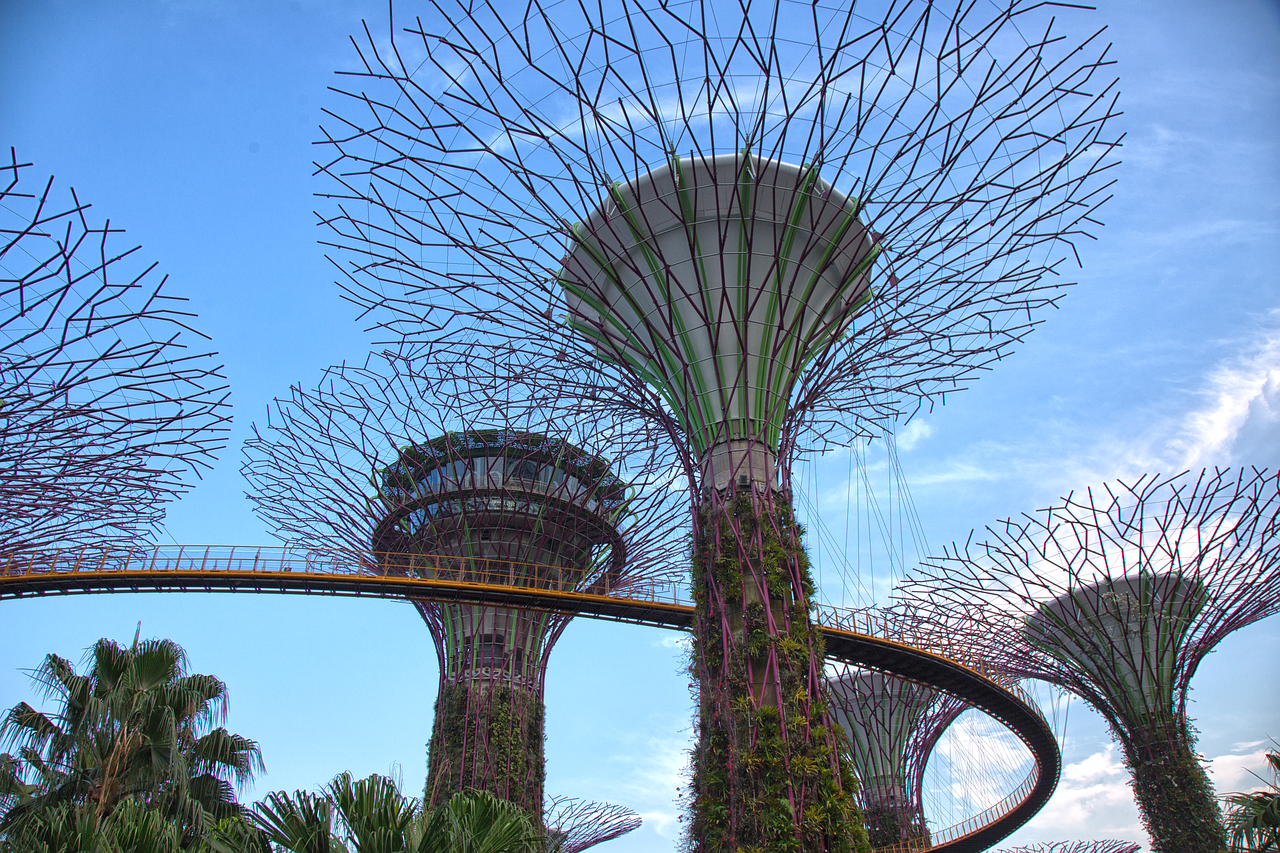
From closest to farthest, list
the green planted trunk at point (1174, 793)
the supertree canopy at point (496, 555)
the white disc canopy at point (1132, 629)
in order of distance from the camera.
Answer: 1. the green planted trunk at point (1174, 793)
2. the supertree canopy at point (496, 555)
3. the white disc canopy at point (1132, 629)

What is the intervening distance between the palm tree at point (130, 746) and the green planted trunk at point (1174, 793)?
2294 cm

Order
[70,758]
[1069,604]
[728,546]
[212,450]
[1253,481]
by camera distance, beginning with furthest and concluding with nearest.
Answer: [1069,604] → [1253,481] → [212,450] → [728,546] → [70,758]

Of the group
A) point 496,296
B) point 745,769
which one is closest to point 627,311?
point 496,296

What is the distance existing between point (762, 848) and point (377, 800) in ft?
23.8

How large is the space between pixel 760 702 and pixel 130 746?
8.68m

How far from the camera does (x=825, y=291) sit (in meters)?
17.6

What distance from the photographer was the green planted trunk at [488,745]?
23.8 meters

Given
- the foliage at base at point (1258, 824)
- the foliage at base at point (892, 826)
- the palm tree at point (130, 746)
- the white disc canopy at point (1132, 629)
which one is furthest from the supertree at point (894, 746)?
the palm tree at point (130, 746)

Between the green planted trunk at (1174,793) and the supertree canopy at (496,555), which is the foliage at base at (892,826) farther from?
the supertree canopy at (496,555)

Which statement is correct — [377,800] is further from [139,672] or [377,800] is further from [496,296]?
Result: [496,296]

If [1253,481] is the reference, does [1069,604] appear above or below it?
below

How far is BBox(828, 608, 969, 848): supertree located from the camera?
33.8 meters

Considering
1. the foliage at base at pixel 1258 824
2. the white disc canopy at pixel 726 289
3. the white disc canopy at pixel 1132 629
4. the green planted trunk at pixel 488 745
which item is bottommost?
the foliage at base at pixel 1258 824

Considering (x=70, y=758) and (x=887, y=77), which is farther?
(x=887, y=77)
